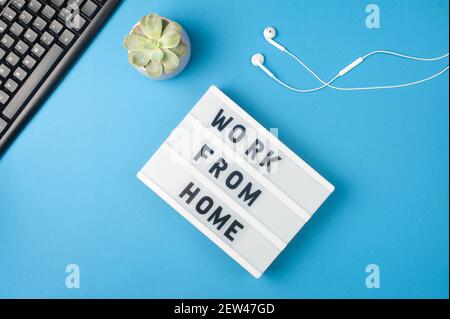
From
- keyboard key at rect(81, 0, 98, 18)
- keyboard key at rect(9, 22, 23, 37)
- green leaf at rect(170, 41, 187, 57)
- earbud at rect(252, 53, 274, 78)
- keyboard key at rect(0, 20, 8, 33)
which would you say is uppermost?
earbud at rect(252, 53, 274, 78)

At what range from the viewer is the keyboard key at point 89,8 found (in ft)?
2.07

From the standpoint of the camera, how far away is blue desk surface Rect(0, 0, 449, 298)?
26.2 inches

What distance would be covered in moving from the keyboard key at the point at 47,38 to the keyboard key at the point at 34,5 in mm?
37

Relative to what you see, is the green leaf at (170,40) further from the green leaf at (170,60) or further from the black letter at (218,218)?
the black letter at (218,218)

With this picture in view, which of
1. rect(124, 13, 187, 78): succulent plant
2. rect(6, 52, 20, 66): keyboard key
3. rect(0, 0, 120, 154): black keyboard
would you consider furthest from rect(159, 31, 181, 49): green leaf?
rect(6, 52, 20, 66): keyboard key

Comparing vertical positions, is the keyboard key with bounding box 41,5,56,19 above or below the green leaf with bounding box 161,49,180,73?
below

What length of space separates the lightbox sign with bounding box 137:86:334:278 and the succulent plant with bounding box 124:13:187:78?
3.1 inches

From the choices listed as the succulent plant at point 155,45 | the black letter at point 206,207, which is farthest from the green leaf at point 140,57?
the black letter at point 206,207

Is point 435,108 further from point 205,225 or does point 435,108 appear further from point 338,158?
point 205,225

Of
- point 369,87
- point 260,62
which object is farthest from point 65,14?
point 369,87

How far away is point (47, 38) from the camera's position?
0.63 meters

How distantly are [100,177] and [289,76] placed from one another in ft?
1.11

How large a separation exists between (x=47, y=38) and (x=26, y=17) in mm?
42

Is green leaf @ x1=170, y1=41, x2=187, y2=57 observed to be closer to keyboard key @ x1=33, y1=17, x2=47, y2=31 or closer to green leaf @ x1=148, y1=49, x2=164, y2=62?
green leaf @ x1=148, y1=49, x2=164, y2=62
